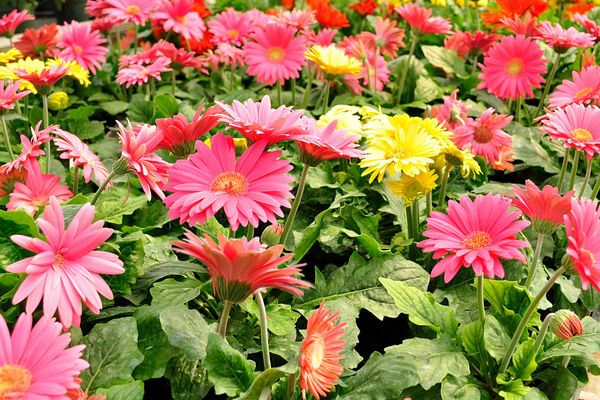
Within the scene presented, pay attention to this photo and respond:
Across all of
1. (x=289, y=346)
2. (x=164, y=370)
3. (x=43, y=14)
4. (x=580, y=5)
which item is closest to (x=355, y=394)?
(x=289, y=346)

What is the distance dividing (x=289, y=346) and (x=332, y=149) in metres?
0.46

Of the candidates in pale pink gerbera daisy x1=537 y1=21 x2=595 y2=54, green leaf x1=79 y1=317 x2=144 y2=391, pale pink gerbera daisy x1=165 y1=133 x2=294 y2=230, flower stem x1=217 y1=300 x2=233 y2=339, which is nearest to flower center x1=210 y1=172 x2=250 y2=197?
pale pink gerbera daisy x1=165 y1=133 x2=294 y2=230

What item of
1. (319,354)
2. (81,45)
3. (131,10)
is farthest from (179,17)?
(319,354)

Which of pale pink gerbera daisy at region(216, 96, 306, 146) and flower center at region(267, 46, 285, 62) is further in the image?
flower center at region(267, 46, 285, 62)

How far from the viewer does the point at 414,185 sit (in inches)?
52.7

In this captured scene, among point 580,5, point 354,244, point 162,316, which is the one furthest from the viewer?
point 580,5

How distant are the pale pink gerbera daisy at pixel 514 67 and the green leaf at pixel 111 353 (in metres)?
1.62

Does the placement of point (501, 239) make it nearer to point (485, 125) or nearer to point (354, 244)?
point (354, 244)

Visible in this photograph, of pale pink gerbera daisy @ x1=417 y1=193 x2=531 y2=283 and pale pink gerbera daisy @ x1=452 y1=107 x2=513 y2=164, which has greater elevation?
pale pink gerbera daisy @ x1=417 y1=193 x2=531 y2=283

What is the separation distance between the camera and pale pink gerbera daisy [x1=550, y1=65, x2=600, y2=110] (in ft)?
5.30

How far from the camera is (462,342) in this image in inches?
47.9

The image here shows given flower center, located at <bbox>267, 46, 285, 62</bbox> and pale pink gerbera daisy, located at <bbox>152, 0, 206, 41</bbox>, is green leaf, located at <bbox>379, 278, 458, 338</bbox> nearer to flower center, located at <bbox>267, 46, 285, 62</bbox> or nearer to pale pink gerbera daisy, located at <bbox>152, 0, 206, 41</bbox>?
flower center, located at <bbox>267, 46, 285, 62</bbox>

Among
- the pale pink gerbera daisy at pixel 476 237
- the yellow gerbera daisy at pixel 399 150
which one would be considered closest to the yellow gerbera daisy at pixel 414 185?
the yellow gerbera daisy at pixel 399 150

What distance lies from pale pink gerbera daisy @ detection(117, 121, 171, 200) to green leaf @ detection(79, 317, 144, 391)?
269 millimetres
